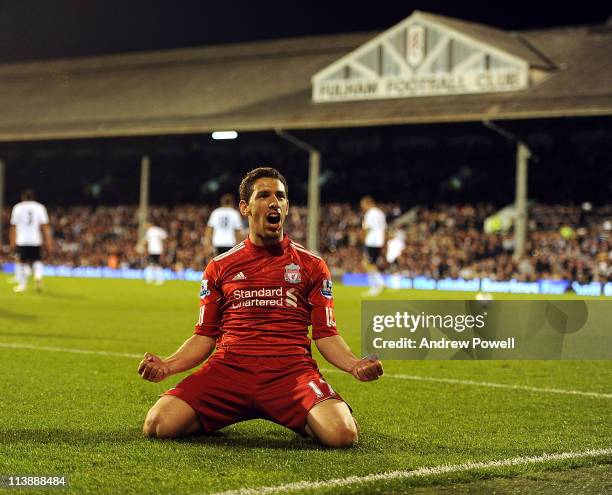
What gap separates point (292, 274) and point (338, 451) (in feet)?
3.41

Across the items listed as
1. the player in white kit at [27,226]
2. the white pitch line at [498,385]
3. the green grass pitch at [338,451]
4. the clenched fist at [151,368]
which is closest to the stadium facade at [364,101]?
the player in white kit at [27,226]

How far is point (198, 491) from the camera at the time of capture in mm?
4832

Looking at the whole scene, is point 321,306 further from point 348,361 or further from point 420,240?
point 420,240

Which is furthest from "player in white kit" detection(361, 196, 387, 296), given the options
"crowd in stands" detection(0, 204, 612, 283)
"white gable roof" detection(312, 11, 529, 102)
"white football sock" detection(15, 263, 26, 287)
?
"white gable roof" detection(312, 11, 529, 102)

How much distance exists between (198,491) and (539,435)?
2.61m

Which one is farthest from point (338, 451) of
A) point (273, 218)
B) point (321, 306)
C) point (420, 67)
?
point (420, 67)

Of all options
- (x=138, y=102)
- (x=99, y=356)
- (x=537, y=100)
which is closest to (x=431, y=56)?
(x=537, y=100)

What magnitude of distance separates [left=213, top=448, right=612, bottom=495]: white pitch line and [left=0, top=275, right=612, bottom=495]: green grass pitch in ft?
0.12

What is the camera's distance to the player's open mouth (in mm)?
6035

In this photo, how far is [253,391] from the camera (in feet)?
19.8

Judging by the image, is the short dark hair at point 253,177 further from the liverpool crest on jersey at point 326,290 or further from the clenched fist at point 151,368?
the clenched fist at point 151,368

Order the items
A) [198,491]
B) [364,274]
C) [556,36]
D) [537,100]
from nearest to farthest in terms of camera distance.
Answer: [198,491]
[537,100]
[364,274]
[556,36]

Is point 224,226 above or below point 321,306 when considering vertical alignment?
above

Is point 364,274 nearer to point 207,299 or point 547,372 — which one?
point 547,372
